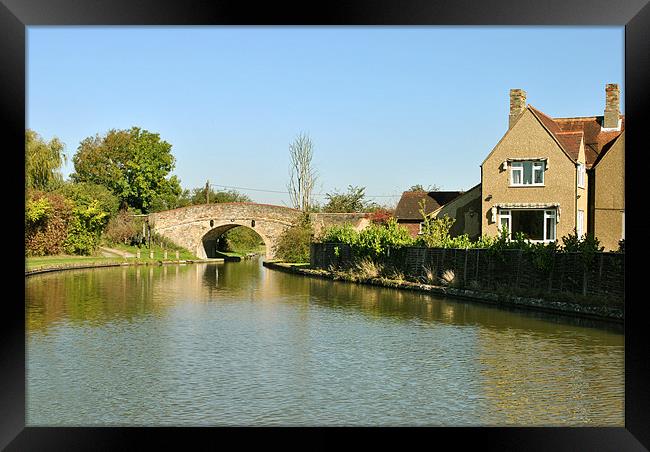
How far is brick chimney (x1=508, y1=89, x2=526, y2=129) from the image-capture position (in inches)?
983

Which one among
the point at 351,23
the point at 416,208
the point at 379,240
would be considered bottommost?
the point at 379,240

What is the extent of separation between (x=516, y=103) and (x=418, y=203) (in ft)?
21.8

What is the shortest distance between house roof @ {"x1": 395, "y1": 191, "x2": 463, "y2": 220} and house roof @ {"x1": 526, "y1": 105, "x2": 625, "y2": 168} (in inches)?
232

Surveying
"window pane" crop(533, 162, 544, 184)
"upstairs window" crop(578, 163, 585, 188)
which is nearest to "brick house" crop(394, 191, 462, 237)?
"window pane" crop(533, 162, 544, 184)

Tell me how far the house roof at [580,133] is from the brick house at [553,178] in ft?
0.10

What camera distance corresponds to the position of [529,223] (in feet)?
80.2

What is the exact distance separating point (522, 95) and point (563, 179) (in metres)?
3.63

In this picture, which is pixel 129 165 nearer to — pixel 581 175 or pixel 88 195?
pixel 88 195

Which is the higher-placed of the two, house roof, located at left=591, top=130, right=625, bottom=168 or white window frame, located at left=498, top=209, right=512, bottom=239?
house roof, located at left=591, top=130, right=625, bottom=168

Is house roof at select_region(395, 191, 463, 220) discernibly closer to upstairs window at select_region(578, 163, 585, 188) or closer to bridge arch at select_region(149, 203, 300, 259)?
upstairs window at select_region(578, 163, 585, 188)

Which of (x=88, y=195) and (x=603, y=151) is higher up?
(x=603, y=151)

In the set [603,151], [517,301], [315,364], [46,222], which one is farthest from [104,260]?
[315,364]

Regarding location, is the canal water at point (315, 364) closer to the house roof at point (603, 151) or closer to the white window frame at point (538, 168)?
the white window frame at point (538, 168)
